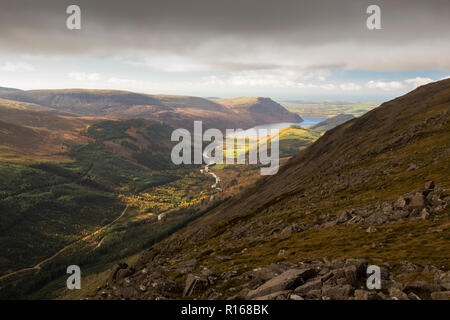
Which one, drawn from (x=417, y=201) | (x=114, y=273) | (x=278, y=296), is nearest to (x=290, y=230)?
(x=417, y=201)

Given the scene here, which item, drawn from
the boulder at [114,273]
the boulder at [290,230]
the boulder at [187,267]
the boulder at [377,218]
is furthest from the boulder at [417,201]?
the boulder at [114,273]

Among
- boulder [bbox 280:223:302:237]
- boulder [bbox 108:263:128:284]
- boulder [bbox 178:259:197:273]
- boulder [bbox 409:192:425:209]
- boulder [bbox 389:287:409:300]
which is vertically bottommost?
boulder [bbox 108:263:128:284]

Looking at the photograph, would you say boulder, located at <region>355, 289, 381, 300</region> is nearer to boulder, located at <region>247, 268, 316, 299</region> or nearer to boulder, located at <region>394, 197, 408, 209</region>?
boulder, located at <region>247, 268, 316, 299</region>

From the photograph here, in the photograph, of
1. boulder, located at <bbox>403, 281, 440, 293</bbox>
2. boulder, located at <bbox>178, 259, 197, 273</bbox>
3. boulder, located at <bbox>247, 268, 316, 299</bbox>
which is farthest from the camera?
boulder, located at <bbox>178, 259, 197, 273</bbox>

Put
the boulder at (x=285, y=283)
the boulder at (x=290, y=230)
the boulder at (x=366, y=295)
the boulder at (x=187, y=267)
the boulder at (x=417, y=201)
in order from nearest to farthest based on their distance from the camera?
the boulder at (x=366, y=295)
the boulder at (x=285, y=283)
the boulder at (x=417, y=201)
the boulder at (x=187, y=267)
the boulder at (x=290, y=230)

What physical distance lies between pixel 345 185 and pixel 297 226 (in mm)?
25692

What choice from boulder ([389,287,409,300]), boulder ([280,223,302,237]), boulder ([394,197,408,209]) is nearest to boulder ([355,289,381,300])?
boulder ([389,287,409,300])

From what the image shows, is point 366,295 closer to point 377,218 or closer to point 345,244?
point 345,244

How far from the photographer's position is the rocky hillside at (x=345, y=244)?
69.4ft

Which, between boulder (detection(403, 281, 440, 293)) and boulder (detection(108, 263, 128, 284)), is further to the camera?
boulder (detection(108, 263, 128, 284))

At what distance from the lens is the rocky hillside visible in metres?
21.1

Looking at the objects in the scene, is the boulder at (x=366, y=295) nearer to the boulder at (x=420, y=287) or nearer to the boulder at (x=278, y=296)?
the boulder at (x=420, y=287)
